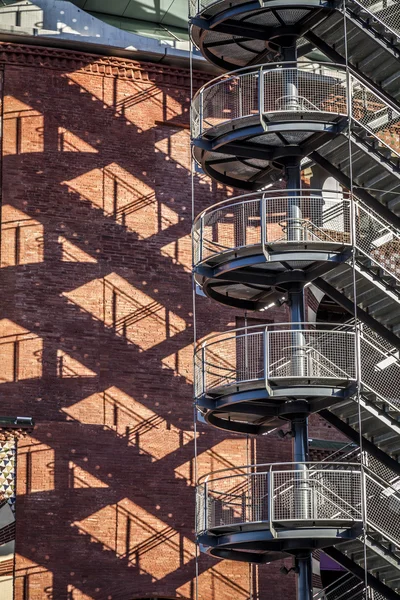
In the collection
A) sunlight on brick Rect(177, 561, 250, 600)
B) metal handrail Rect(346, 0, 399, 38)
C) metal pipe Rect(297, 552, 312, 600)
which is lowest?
metal pipe Rect(297, 552, 312, 600)

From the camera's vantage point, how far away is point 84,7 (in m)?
41.2

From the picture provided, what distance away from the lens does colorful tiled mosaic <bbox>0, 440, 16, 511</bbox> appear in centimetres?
3556

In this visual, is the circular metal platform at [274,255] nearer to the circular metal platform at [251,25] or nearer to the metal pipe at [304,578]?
the circular metal platform at [251,25]

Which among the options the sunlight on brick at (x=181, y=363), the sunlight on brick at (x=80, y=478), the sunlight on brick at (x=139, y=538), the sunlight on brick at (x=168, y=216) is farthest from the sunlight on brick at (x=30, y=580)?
the sunlight on brick at (x=168, y=216)

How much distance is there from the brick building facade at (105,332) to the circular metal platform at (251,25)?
5.07 metres

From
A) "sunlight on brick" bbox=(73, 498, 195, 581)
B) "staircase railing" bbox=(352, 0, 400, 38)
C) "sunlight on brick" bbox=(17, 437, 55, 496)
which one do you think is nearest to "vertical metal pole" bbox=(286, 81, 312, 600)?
"staircase railing" bbox=(352, 0, 400, 38)

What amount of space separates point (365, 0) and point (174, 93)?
856cm

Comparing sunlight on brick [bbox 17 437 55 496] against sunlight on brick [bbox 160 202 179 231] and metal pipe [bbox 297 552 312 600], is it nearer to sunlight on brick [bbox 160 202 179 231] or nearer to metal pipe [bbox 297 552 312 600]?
sunlight on brick [bbox 160 202 179 231]

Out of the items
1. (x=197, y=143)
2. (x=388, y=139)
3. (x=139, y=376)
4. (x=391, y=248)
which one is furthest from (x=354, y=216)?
(x=388, y=139)

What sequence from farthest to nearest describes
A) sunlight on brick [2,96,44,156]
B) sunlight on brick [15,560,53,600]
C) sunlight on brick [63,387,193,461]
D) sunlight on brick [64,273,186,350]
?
sunlight on brick [2,96,44,156] → sunlight on brick [64,273,186,350] → sunlight on brick [63,387,193,461] → sunlight on brick [15,560,53,600]

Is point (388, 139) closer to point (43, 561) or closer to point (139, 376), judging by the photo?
point (139, 376)

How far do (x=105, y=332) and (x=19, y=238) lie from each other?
311 centimetres

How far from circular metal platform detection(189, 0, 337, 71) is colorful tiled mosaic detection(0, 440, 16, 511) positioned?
10076 mm

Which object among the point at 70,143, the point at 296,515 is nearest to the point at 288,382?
the point at 296,515
